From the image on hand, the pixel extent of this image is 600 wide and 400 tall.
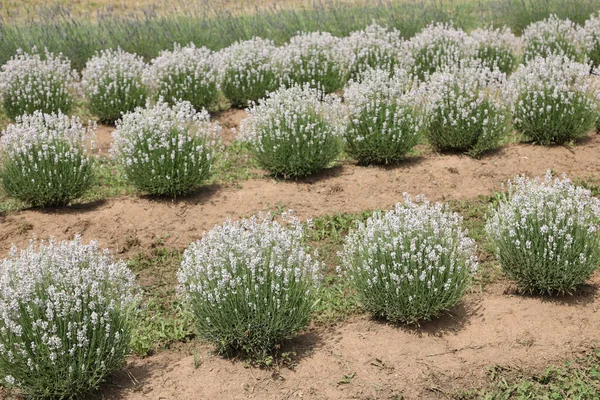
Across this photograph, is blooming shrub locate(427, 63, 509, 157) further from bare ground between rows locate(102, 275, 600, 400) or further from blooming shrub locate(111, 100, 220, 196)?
bare ground between rows locate(102, 275, 600, 400)

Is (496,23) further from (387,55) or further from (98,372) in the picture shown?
(98,372)

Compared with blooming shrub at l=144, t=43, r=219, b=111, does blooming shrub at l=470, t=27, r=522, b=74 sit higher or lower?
lower

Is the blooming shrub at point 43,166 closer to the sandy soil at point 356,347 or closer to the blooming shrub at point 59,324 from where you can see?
the sandy soil at point 356,347

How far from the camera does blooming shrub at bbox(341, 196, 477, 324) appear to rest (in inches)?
223

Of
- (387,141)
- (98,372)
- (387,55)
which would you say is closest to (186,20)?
(387,55)

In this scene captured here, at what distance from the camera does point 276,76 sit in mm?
11492

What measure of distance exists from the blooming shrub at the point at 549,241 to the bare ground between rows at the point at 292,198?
6.73 ft

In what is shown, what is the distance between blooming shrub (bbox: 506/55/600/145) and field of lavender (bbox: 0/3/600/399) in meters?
0.03

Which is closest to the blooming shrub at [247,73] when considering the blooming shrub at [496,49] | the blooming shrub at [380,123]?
the blooming shrub at [380,123]

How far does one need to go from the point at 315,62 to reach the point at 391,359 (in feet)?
23.5

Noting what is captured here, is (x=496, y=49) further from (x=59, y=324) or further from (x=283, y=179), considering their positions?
(x=59, y=324)

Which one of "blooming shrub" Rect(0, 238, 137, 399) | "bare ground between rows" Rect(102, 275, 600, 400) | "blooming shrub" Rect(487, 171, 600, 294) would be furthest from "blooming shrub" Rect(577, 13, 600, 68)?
"blooming shrub" Rect(0, 238, 137, 399)

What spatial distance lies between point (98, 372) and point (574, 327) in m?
3.29

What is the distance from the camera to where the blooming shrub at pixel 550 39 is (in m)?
13.4
